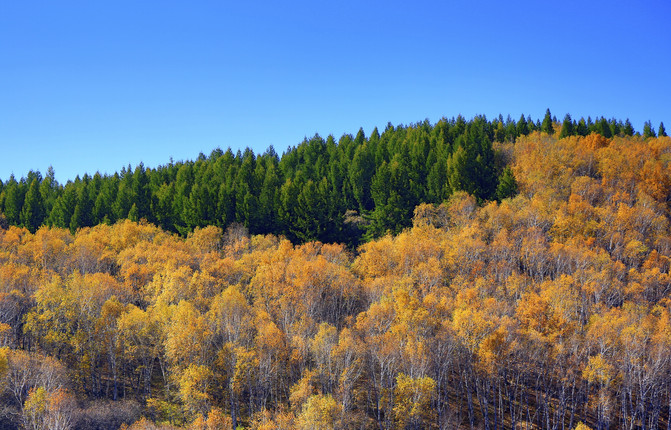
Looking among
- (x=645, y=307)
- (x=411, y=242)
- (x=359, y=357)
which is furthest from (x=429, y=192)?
(x=359, y=357)

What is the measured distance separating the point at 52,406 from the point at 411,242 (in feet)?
179

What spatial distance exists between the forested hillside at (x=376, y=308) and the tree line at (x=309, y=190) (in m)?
0.67

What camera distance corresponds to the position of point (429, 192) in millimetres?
101625

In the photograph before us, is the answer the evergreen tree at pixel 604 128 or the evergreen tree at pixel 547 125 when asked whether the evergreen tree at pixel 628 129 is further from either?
the evergreen tree at pixel 547 125

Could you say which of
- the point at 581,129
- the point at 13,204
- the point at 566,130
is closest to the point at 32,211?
the point at 13,204

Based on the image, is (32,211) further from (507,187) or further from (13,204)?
(507,187)

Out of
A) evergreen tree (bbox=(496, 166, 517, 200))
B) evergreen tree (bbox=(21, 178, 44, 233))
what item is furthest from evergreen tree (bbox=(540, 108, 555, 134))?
evergreen tree (bbox=(21, 178, 44, 233))

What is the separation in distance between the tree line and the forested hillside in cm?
67

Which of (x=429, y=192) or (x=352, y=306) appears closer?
(x=352, y=306)

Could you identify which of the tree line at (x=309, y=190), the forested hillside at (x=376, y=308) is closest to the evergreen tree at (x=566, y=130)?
the tree line at (x=309, y=190)

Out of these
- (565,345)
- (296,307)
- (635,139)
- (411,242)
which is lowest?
(565,345)

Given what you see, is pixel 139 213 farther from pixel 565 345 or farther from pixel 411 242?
pixel 565 345

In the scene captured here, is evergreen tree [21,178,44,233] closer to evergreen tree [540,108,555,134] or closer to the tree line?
the tree line

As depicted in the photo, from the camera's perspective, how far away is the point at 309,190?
331 ft
